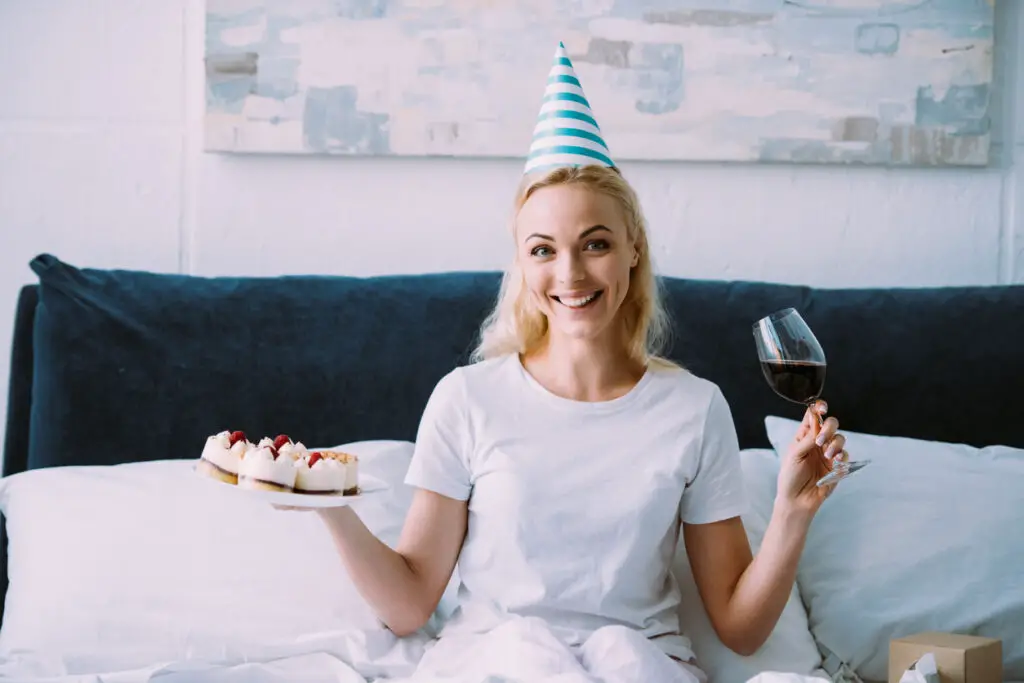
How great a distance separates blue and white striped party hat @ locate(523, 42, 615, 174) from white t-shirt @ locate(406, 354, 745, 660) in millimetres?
356

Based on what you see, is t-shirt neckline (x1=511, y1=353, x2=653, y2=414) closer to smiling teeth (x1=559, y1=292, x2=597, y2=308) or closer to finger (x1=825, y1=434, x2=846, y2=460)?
smiling teeth (x1=559, y1=292, x2=597, y2=308)

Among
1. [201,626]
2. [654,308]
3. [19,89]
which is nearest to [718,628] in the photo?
[654,308]

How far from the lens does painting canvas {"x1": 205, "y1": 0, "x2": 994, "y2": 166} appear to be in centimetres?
229

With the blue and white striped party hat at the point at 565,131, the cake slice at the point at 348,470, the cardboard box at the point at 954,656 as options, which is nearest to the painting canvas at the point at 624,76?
the blue and white striped party hat at the point at 565,131

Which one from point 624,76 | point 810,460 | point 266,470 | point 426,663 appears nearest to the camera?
point 266,470

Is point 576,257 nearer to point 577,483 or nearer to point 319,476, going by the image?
point 577,483

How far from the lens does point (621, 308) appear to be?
180cm

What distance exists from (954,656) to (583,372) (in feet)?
2.21

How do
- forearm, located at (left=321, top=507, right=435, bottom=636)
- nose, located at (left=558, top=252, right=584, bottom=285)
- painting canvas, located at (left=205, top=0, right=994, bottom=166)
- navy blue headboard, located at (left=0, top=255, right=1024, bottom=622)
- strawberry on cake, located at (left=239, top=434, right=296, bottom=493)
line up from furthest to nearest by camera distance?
painting canvas, located at (left=205, top=0, right=994, bottom=166)
navy blue headboard, located at (left=0, top=255, right=1024, bottom=622)
nose, located at (left=558, top=252, right=584, bottom=285)
forearm, located at (left=321, top=507, right=435, bottom=636)
strawberry on cake, located at (left=239, top=434, right=296, bottom=493)


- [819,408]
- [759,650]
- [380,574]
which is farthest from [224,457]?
[759,650]

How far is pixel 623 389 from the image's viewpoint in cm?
174

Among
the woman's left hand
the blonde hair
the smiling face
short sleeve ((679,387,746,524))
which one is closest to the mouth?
the smiling face

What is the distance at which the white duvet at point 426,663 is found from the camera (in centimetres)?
141

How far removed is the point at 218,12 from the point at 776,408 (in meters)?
1.42
